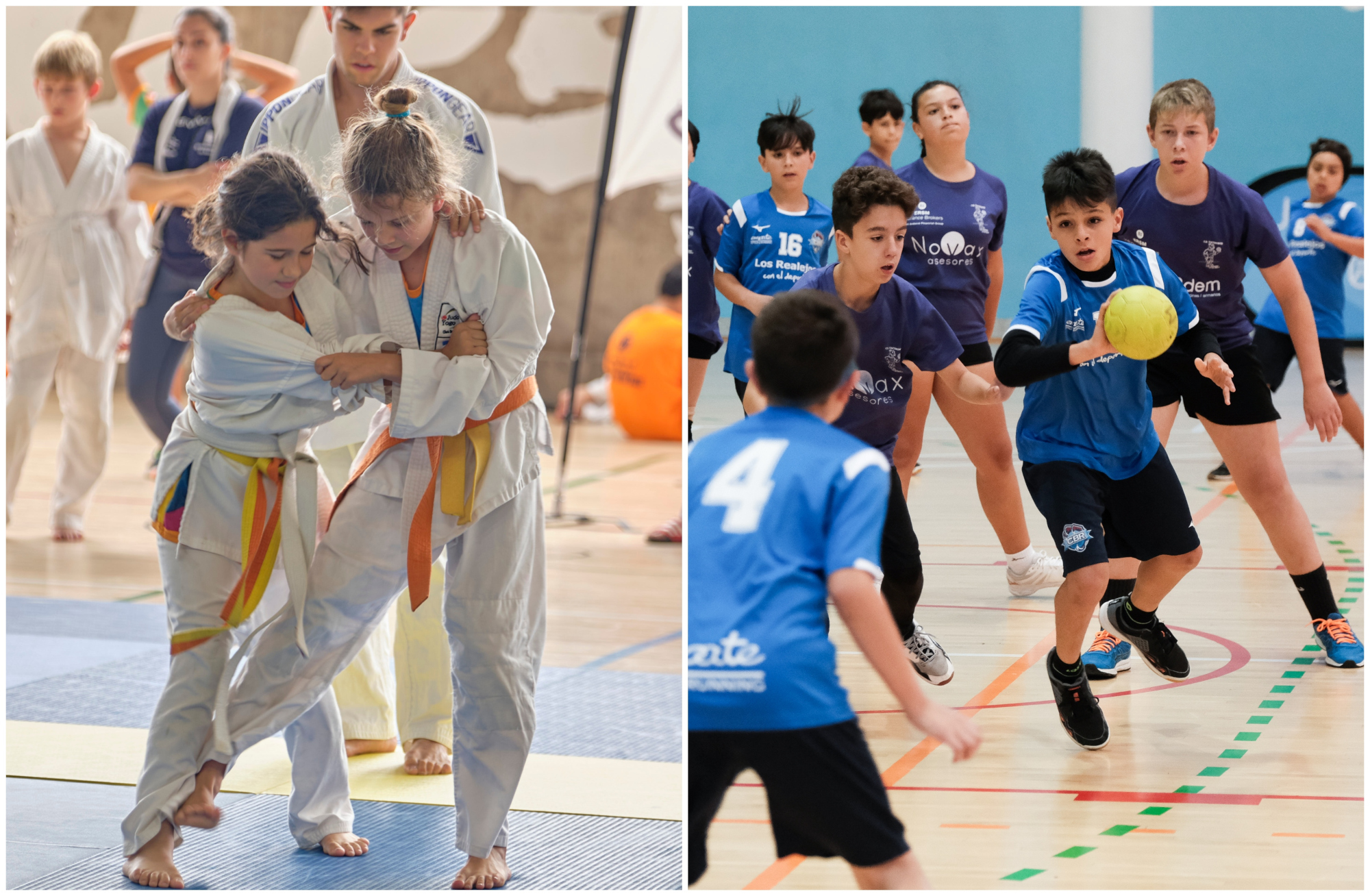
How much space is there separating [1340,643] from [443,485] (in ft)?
8.89

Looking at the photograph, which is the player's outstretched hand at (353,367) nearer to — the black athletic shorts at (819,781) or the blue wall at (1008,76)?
the black athletic shorts at (819,781)

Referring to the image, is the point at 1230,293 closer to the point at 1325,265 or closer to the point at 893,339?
the point at 893,339

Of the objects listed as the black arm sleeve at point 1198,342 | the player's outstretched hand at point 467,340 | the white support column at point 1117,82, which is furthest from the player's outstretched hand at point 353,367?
the white support column at point 1117,82

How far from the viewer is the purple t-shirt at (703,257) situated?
18.5 feet

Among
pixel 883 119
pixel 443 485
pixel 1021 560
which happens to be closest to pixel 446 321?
pixel 443 485

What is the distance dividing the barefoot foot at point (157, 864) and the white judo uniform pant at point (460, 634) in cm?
18

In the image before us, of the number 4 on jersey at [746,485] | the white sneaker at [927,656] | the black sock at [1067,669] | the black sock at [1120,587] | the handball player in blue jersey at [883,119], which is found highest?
the handball player in blue jersey at [883,119]

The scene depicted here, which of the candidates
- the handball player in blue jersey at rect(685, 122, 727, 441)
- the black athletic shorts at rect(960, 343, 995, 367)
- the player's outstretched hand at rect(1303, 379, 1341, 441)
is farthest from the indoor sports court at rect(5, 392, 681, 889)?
the player's outstretched hand at rect(1303, 379, 1341, 441)

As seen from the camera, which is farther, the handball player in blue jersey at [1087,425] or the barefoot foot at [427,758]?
the barefoot foot at [427,758]

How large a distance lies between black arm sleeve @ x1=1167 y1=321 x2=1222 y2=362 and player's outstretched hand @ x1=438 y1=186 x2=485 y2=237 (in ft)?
6.06

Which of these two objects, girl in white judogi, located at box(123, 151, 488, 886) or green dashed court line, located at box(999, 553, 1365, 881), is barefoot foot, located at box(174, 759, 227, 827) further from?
green dashed court line, located at box(999, 553, 1365, 881)

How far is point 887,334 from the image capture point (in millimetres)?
3416

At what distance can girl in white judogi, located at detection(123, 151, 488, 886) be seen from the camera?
8.63 ft

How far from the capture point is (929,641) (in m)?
3.79
